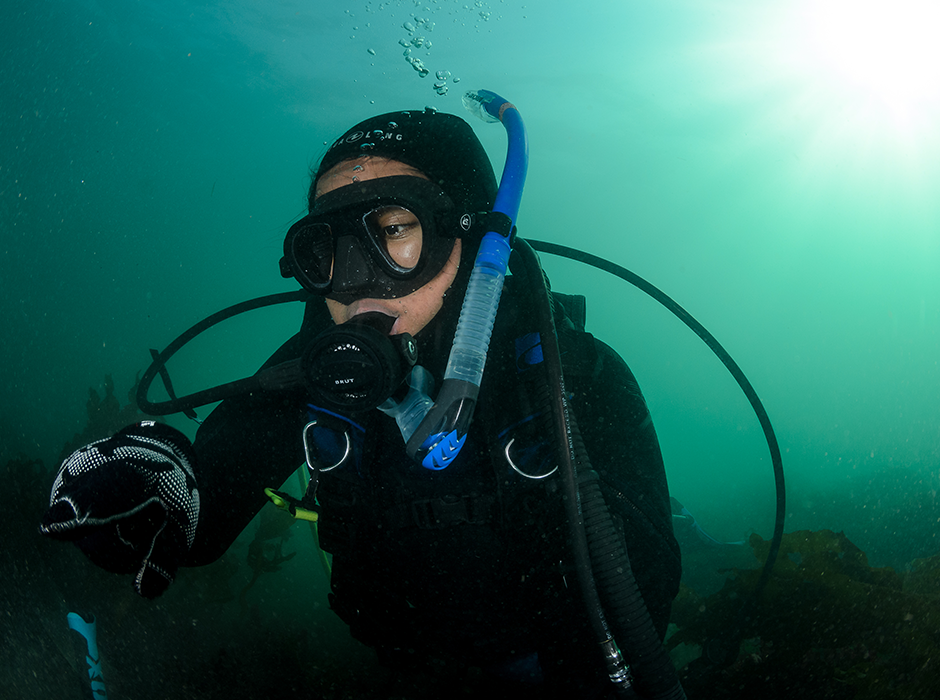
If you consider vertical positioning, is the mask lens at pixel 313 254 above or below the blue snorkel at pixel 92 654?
above

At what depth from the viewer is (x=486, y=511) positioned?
212 cm

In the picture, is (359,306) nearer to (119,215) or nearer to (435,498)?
(435,498)

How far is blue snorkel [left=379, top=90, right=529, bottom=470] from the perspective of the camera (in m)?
1.71

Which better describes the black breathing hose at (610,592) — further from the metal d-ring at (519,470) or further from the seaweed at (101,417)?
the seaweed at (101,417)

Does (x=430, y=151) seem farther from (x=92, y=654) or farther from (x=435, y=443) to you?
(x=92, y=654)

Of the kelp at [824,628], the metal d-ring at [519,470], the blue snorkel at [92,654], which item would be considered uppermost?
the metal d-ring at [519,470]

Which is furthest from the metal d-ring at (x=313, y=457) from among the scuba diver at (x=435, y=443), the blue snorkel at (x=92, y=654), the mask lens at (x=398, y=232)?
the blue snorkel at (x=92, y=654)

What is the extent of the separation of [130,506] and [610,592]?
1.61 metres

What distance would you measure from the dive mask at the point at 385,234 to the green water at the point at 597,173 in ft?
6.23

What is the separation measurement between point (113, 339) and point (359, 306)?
54.9 m

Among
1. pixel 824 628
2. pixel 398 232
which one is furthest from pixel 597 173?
pixel 398 232

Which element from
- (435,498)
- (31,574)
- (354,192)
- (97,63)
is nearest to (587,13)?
(354,192)

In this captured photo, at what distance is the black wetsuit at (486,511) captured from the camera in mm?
1982

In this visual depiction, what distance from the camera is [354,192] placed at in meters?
2.15
